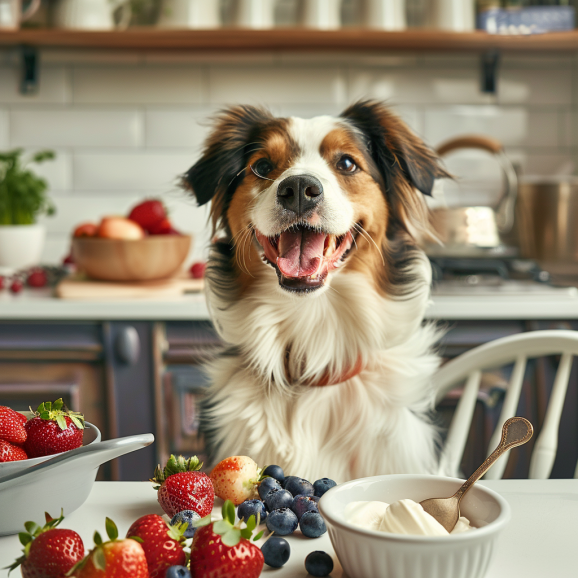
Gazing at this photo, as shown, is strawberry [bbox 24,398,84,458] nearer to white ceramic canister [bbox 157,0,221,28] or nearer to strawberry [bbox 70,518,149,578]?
strawberry [bbox 70,518,149,578]

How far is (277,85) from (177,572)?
2.11 metres

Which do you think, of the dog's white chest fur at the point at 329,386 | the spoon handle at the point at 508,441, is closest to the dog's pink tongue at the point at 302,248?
the dog's white chest fur at the point at 329,386

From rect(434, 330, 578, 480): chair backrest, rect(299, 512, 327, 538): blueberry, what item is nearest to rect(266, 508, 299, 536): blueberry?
rect(299, 512, 327, 538): blueberry

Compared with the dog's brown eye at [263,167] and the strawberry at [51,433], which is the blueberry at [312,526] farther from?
the dog's brown eye at [263,167]

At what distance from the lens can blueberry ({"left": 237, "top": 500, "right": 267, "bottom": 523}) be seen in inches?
25.6

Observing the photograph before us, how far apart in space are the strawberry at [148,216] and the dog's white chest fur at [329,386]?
969mm

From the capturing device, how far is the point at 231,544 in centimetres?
47

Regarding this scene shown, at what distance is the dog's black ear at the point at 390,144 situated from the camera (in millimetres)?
1058

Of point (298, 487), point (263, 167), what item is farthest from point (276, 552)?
point (263, 167)

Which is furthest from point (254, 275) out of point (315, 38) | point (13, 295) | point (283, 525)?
point (315, 38)

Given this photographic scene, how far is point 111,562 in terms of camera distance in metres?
0.44

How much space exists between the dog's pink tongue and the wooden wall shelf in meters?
1.32

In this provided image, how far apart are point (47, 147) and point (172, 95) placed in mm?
491

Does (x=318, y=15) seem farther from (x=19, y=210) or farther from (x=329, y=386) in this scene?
(x=329, y=386)
